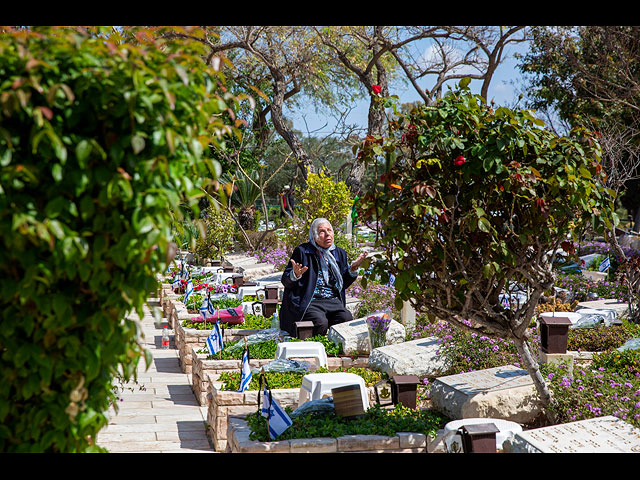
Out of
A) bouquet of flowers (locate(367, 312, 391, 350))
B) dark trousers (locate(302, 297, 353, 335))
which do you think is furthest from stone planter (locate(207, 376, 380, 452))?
dark trousers (locate(302, 297, 353, 335))

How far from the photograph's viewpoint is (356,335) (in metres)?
6.57

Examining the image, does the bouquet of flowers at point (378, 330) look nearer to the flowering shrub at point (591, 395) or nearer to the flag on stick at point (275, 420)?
the flowering shrub at point (591, 395)

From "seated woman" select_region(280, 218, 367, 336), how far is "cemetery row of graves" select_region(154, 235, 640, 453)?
0.28 meters

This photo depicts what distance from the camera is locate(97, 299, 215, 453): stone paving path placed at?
4.84m

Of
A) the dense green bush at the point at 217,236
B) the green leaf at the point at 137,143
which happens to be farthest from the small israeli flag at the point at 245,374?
the dense green bush at the point at 217,236

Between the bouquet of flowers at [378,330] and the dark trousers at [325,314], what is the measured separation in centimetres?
69

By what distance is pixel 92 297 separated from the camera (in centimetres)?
213

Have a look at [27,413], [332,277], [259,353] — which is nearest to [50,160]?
[27,413]

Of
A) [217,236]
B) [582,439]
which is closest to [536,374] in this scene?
[582,439]

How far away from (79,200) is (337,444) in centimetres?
254

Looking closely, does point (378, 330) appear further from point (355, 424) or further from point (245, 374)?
point (355, 424)

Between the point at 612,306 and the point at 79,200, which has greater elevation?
the point at 79,200

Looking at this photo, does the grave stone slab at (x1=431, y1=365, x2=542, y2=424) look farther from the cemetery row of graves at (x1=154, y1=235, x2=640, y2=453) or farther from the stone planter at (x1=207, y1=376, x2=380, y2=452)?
the stone planter at (x1=207, y1=376, x2=380, y2=452)
